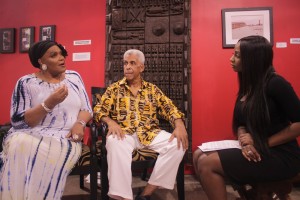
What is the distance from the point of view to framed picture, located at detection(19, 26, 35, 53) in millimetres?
3682

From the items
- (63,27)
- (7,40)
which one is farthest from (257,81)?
(7,40)

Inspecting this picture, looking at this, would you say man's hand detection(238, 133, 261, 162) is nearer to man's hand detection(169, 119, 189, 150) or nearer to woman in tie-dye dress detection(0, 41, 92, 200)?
man's hand detection(169, 119, 189, 150)

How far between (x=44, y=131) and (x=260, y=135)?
146 cm

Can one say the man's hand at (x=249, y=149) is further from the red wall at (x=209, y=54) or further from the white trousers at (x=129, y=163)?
the red wall at (x=209, y=54)

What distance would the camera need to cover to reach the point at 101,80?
356 cm

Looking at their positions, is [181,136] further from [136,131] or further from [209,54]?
[209,54]

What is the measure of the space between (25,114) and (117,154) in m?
0.71

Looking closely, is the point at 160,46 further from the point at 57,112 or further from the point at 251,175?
the point at 251,175

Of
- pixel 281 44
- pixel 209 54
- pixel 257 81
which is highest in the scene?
pixel 281 44

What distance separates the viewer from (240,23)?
10.8 feet

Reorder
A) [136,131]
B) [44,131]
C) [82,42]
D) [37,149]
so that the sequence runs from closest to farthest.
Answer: [37,149]
[44,131]
[136,131]
[82,42]

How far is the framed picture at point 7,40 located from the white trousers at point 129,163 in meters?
2.66

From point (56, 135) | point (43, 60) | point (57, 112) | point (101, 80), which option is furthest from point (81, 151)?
point (101, 80)

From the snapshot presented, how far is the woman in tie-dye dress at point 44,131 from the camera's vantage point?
64.4 inches
